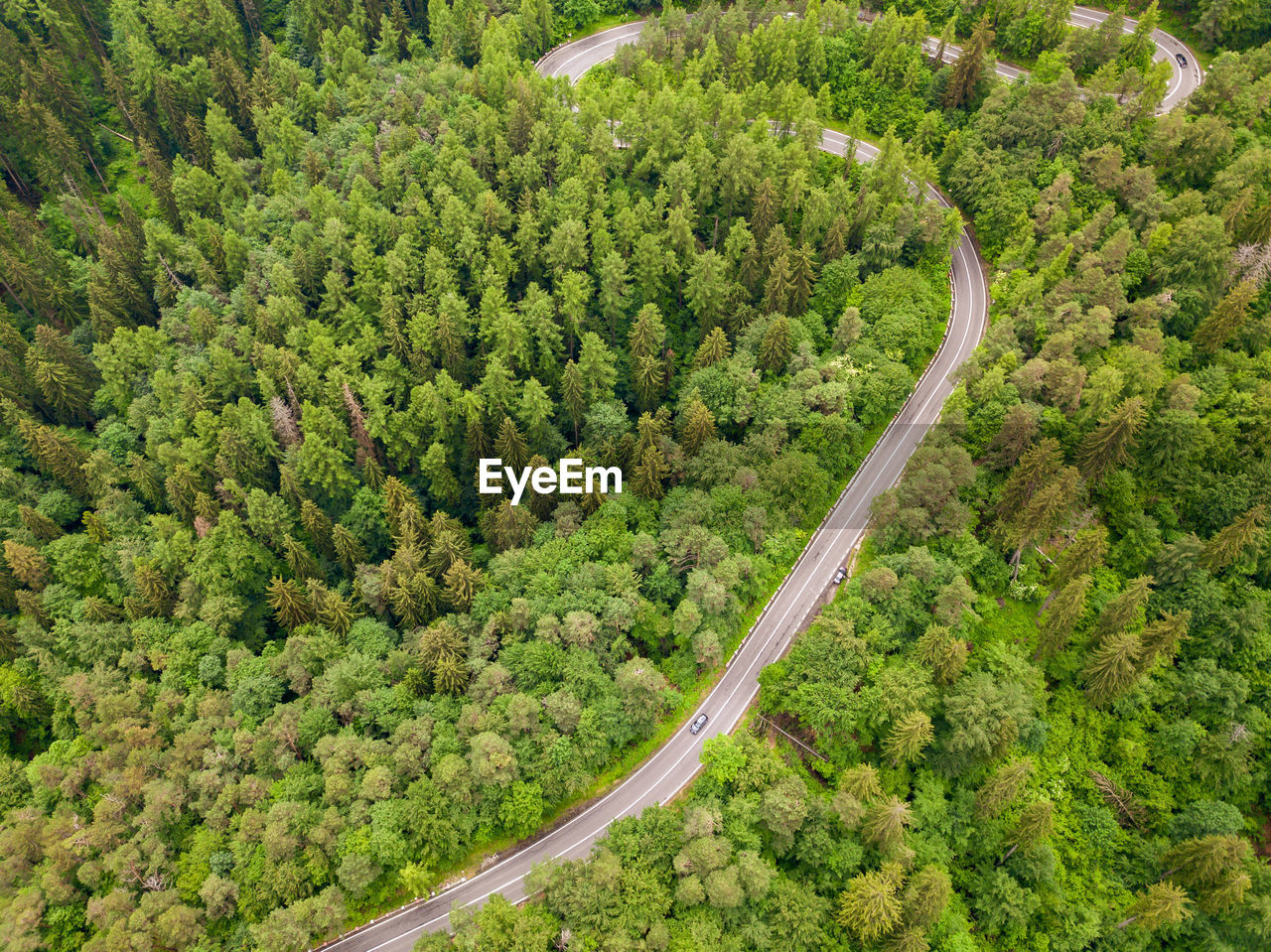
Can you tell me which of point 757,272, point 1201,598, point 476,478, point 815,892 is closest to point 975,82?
point 757,272

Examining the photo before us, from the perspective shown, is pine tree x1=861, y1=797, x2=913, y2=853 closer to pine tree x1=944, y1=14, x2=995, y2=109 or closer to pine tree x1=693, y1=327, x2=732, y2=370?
pine tree x1=693, y1=327, x2=732, y2=370

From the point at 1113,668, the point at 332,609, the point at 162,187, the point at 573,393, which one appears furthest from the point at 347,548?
the point at 162,187

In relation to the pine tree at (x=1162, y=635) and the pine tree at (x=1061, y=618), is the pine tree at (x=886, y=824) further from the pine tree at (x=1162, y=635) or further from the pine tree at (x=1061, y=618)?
the pine tree at (x=1162, y=635)

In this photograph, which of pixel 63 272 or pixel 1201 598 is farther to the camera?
pixel 63 272

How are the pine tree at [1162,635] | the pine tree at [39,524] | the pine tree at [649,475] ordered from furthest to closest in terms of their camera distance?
the pine tree at [39,524]
the pine tree at [649,475]
the pine tree at [1162,635]

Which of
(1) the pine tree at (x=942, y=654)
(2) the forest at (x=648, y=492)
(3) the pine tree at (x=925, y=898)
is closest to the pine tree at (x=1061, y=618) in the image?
(2) the forest at (x=648, y=492)

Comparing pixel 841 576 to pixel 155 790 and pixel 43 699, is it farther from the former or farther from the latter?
pixel 43 699
